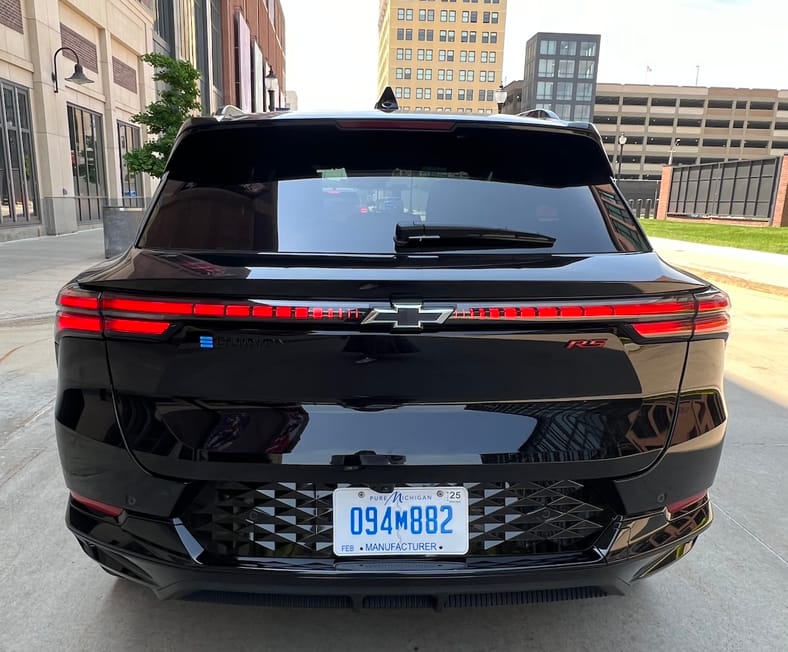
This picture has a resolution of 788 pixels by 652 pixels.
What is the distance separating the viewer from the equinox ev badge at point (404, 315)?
1.68 metres

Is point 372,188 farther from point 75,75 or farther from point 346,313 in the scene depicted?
point 75,75

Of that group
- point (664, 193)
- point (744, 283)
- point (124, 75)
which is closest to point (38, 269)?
point (744, 283)

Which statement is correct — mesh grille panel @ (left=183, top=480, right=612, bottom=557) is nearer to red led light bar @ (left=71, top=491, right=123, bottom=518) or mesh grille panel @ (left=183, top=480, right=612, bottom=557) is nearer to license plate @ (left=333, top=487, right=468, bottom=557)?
license plate @ (left=333, top=487, right=468, bottom=557)

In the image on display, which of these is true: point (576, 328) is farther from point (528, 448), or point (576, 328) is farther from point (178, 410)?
point (178, 410)

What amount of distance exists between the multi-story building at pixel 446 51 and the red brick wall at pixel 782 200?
103 metres

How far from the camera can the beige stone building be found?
1669 cm

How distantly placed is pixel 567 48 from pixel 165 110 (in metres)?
110

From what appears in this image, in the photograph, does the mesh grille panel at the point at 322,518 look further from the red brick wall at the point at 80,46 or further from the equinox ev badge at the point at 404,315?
the red brick wall at the point at 80,46

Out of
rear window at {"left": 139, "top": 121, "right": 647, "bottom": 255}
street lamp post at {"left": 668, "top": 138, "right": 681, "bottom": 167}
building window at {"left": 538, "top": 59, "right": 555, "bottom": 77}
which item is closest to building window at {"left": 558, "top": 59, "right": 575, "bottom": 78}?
building window at {"left": 538, "top": 59, "right": 555, "bottom": 77}

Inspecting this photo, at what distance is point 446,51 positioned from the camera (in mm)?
130625

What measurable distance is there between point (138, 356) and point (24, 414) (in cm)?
357

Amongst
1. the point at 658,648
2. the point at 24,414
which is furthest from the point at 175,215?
the point at 24,414

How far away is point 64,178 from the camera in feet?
63.3

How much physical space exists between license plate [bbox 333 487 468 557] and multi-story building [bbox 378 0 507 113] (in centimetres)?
13441
